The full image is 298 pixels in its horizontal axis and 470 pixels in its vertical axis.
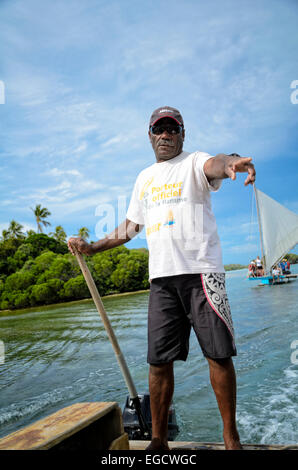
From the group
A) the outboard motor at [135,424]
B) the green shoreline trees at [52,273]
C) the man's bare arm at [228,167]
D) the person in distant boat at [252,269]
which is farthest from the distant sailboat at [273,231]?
the man's bare arm at [228,167]

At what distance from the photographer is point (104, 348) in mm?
10312

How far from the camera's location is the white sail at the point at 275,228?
3297 centimetres

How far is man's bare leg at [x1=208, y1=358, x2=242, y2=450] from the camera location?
73.7 inches

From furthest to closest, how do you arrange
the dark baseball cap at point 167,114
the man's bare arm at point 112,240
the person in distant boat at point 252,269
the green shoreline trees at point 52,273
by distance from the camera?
the green shoreline trees at point 52,273 < the person in distant boat at point 252,269 < the man's bare arm at point 112,240 < the dark baseball cap at point 167,114

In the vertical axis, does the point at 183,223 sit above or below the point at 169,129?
below

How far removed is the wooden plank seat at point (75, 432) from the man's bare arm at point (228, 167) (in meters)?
1.37

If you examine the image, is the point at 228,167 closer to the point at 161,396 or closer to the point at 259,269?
the point at 161,396

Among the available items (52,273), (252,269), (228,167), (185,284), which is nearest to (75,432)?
(185,284)

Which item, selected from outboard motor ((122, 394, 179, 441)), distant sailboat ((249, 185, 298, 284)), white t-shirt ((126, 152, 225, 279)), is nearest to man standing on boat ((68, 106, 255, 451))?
white t-shirt ((126, 152, 225, 279))

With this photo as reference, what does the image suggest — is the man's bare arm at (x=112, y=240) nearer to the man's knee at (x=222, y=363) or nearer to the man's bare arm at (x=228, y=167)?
the man's bare arm at (x=228, y=167)

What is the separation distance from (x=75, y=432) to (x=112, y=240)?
4.26ft

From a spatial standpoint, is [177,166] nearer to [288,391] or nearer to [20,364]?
[288,391]

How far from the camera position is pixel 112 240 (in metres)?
2.54

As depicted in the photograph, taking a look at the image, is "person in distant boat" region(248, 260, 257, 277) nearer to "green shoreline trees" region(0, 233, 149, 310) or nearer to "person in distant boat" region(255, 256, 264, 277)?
"person in distant boat" region(255, 256, 264, 277)
